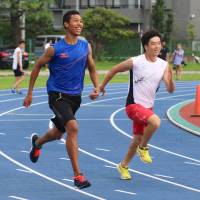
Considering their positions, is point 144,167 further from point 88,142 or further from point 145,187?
point 88,142

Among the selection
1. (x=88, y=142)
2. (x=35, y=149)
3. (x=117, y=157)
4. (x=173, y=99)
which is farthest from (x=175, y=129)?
(x=173, y=99)

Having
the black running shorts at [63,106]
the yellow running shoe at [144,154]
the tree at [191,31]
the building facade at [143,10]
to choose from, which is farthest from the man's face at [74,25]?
the building facade at [143,10]

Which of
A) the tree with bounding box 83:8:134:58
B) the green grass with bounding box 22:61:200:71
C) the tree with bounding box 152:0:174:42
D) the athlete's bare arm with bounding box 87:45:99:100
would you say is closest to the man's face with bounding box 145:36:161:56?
the athlete's bare arm with bounding box 87:45:99:100

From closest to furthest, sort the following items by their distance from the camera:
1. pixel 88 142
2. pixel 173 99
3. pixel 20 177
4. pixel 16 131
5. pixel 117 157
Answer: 1. pixel 20 177
2. pixel 117 157
3. pixel 88 142
4. pixel 16 131
5. pixel 173 99

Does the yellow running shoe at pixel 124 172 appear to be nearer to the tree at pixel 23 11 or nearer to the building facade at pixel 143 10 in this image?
the tree at pixel 23 11

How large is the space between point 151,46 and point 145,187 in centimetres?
173

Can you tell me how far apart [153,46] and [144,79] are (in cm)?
42

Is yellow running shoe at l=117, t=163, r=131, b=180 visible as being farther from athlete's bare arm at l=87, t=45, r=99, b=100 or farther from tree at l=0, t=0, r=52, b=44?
tree at l=0, t=0, r=52, b=44

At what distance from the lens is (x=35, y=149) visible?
9.66 metres

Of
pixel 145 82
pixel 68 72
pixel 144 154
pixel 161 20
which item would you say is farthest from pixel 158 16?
pixel 68 72

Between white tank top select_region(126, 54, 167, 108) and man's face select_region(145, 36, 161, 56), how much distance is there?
13 centimetres

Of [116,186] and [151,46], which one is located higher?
[151,46]

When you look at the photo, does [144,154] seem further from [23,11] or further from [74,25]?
[23,11]

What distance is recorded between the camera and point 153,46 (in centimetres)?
920
